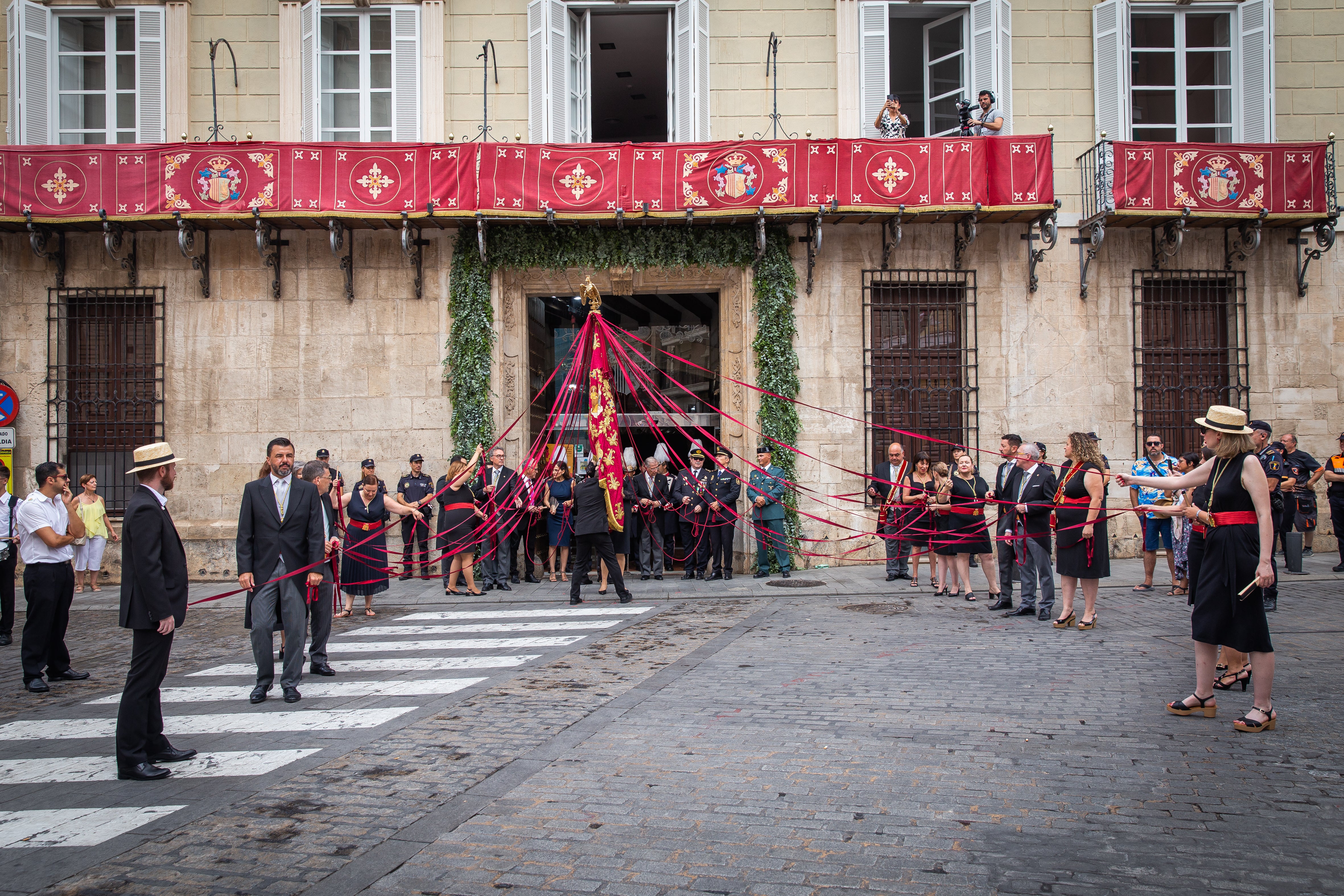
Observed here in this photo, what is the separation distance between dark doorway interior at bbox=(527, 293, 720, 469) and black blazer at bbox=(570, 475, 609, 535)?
405 cm

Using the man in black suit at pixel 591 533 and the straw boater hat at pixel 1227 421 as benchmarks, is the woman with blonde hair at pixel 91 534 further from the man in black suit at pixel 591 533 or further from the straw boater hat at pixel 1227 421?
the straw boater hat at pixel 1227 421

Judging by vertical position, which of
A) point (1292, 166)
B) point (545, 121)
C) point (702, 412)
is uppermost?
point (545, 121)

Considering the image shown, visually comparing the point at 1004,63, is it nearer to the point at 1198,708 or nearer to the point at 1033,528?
the point at 1033,528

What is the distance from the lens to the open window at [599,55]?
14.6m

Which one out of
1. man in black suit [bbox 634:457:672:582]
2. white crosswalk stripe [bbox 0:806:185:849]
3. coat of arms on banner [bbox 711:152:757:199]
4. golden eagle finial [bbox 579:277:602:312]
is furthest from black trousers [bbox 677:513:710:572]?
white crosswalk stripe [bbox 0:806:185:849]

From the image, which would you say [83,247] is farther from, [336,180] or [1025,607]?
[1025,607]

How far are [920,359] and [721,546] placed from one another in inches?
183

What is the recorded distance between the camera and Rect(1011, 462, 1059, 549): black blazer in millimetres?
9406

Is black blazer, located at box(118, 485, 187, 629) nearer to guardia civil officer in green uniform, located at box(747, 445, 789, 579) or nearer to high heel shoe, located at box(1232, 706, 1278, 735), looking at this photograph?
high heel shoe, located at box(1232, 706, 1278, 735)

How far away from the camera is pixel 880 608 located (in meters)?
10.5

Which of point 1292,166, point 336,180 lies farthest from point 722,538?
point 1292,166

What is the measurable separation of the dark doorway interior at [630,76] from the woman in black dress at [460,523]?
298 inches

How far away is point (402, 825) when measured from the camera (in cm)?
413

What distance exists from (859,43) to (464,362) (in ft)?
27.5
